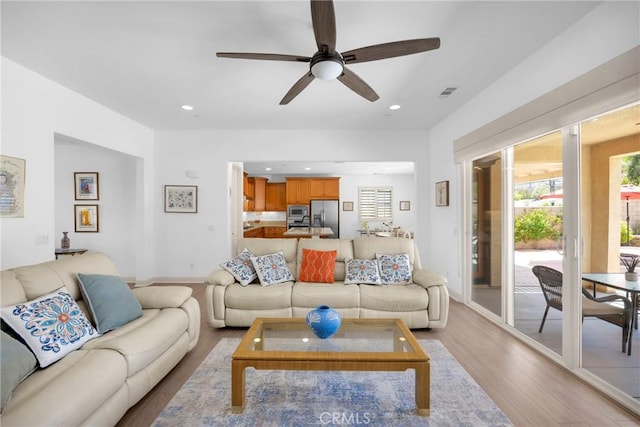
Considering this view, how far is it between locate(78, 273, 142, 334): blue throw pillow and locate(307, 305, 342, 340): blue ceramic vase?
1.36m

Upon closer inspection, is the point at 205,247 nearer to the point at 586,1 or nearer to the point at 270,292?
the point at 270,292

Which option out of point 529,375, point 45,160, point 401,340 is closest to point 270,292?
point 401,340

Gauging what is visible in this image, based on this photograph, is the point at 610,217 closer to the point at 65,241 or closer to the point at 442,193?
the point at 442,193

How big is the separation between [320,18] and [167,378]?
272cm

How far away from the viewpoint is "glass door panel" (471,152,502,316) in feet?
11.5

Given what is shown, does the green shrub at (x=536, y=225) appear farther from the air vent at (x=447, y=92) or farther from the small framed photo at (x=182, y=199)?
→ the small framed photo at (x=182, y=199)

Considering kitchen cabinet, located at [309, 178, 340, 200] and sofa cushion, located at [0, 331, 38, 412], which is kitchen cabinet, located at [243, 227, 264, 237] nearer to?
kitchen cabinet, located at [309, 178, 340, 200]

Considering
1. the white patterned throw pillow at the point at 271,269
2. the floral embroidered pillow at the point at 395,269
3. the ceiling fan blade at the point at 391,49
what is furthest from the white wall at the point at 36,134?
the floral embroidered pillow at the point at 395,269

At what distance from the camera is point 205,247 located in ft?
17.1

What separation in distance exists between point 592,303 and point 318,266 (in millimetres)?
2433

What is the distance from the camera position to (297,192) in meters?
8.97

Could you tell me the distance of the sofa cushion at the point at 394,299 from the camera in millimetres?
3105

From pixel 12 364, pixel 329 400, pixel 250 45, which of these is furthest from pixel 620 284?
pixel 12 364

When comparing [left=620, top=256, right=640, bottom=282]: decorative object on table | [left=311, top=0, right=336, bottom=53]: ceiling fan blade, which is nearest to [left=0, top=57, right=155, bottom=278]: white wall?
[left=311, top=0, right=336, bottom=53]: ceiling fan blade
